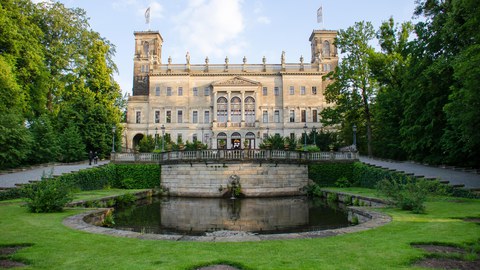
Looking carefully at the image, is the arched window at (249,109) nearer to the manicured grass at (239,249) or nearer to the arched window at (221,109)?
the arched window at (221,109)

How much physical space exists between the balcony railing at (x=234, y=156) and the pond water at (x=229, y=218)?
4.74 metres

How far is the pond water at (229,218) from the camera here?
517 inches

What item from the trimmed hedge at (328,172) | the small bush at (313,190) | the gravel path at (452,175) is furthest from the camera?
the trimmed hedge at (328,172)

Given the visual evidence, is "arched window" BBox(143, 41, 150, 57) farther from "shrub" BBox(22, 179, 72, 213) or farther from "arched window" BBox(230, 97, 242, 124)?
"shrub" BBox(22, 179, 72, 213)

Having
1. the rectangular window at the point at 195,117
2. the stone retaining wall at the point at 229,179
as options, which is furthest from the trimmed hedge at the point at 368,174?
the rectangular window at the point at 195,117

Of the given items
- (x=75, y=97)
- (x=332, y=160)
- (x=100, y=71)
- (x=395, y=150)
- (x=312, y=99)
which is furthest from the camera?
(x=312, y=99)

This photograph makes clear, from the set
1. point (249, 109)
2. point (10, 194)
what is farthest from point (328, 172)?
point (249, 109)

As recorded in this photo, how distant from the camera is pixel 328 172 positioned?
96.6ft

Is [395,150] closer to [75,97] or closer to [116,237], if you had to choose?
[116,237]

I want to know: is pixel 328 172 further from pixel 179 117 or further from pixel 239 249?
pixel 179 117

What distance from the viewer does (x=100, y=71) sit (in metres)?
42.0

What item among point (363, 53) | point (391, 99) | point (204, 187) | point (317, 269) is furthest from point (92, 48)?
point (317, 269)

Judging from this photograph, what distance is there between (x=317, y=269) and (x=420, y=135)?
22661mm

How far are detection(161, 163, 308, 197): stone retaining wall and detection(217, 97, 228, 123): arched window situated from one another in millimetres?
29307
